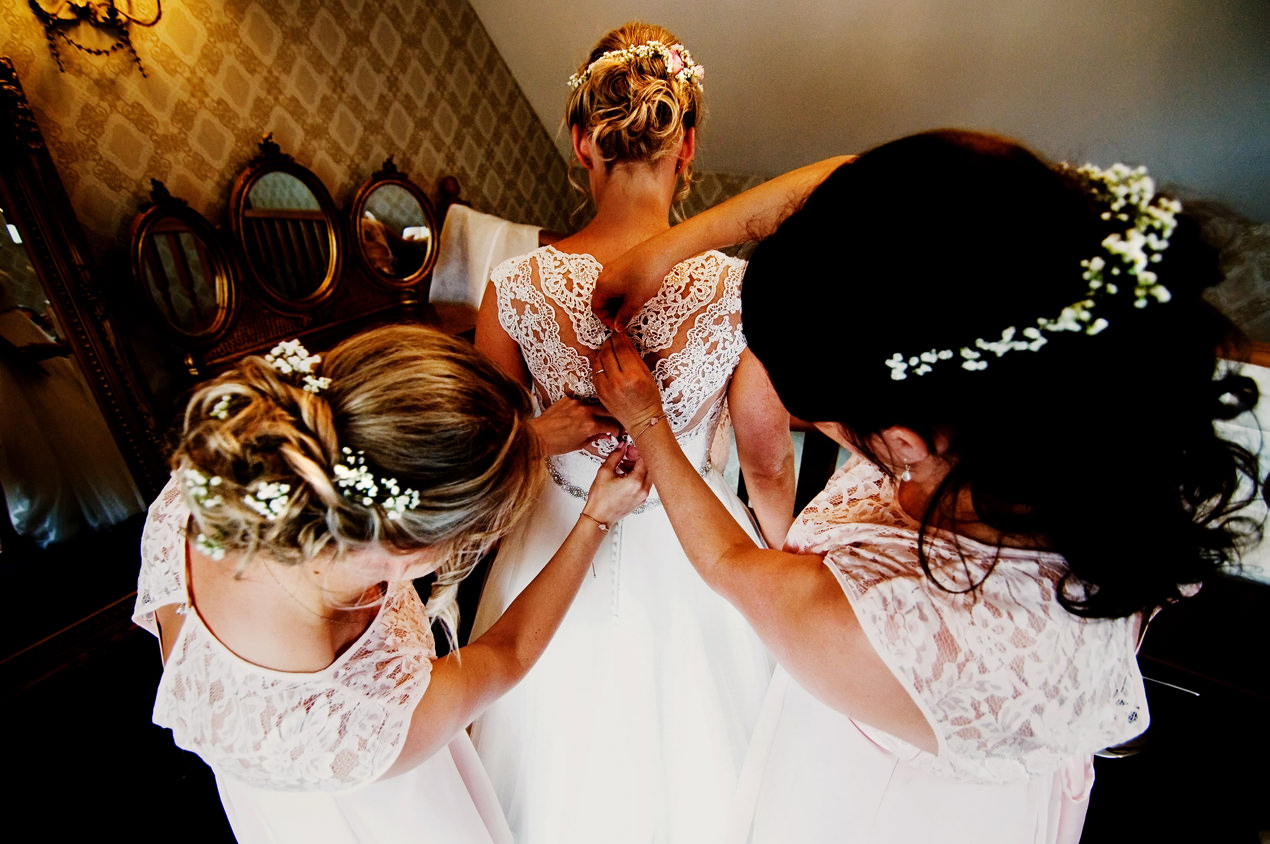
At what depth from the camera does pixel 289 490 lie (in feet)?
1.78

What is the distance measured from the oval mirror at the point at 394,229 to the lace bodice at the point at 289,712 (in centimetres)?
181

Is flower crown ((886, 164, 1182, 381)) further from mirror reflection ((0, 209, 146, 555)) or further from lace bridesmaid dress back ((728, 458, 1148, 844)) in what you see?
mirror reflection ((0, 209, 146, 555))

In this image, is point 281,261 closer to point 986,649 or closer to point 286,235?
point 286,235

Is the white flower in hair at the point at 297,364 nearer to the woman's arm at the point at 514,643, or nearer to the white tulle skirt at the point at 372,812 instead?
the woman's arm at the point at 514,643

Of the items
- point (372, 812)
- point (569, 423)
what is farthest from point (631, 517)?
point (372, 812)

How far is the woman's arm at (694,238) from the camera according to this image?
0.87 m

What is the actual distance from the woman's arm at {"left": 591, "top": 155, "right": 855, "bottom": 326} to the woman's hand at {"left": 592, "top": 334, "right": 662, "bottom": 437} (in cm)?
7

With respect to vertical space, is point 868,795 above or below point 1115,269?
below

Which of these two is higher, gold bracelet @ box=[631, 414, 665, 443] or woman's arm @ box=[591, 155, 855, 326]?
woman's arm @ box=[591, 155, 855, 326]

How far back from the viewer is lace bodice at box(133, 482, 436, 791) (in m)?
0.61

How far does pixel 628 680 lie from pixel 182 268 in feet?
5.41

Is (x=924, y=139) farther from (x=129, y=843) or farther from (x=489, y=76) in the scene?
(x=489, y=76)

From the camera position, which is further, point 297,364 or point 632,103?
point 632,103

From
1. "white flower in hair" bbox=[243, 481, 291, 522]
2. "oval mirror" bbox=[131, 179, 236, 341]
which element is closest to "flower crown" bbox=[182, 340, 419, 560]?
"white flower in hair" bbox=[243, 481, 291, 522]
